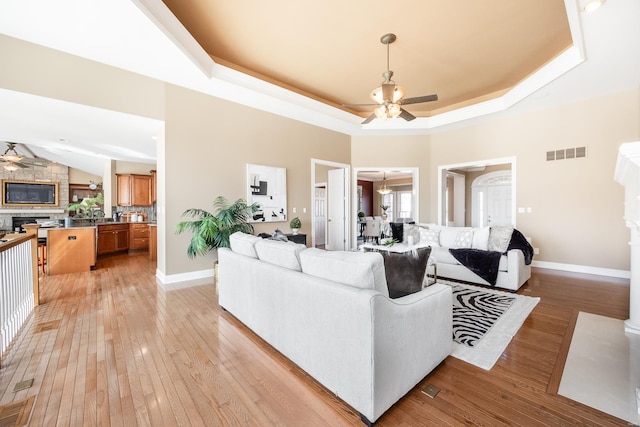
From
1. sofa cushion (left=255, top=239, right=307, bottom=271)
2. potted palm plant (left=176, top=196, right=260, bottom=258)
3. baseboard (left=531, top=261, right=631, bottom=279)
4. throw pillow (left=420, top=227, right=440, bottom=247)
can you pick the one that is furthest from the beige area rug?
potted palm plant (left=176, top=196, right=260, bottom=258)

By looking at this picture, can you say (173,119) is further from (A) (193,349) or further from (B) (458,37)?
(B) (458,37)

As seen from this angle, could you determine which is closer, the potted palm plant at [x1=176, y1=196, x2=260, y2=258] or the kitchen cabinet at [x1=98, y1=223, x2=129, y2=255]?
the potted palm plant at [x1=176, y1=196, x2=260, y2=258]

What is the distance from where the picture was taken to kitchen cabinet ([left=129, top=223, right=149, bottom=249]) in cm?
669

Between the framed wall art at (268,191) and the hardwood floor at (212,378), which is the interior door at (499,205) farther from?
the framed wall art at (268,191)

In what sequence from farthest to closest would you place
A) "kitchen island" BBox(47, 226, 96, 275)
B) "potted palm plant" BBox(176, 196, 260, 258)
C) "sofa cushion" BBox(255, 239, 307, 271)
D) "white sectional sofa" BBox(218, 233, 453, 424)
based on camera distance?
"kitchen island" BBox(47, 226, 96, 275) → "potted palm plant" BBox(176, 196, 260, 258) → "sofa cushion" BBox(255, 239, 307, 271) → "white sectional sofa" BBox(218, 233, 453, 424)

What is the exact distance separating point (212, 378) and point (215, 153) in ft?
11.8

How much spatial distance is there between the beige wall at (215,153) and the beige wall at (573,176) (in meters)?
4.32

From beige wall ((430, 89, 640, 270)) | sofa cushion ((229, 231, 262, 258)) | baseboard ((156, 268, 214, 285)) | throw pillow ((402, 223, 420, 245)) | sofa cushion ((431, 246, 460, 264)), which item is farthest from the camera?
throw pillow ((402, 223, 420, 245))

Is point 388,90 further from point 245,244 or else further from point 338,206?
point 338,206

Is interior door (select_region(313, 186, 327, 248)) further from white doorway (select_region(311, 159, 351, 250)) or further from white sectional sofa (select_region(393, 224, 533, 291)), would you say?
white sectional sofa (select_region(393, 224, 533, 291))

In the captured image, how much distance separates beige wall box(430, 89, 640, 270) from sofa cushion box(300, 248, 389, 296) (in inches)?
206

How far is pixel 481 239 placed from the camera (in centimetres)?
409

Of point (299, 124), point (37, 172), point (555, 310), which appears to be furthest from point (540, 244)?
point (37, 172)

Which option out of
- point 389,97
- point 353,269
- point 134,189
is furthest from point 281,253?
point 134,189
